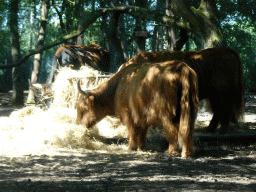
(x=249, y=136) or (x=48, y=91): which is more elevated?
(x=48, y=91)

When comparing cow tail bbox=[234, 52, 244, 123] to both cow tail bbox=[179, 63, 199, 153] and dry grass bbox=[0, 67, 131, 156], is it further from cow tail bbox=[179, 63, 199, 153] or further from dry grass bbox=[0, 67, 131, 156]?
dry grass bbox=[0, 67, 131, 156]

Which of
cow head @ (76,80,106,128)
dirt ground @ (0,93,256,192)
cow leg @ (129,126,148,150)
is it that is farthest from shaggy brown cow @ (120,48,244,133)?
cow leg @ (129,126,148,150)

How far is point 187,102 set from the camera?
5.64 m

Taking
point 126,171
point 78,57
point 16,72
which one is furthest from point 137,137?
point 16,72

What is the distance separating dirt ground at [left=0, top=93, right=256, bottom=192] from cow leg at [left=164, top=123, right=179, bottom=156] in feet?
0.81

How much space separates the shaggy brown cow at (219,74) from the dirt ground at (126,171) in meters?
1.16

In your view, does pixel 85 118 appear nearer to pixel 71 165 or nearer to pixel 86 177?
pixel 71 165

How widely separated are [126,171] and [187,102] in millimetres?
1640

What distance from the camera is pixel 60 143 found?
6.57 metres

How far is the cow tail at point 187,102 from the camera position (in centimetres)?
563

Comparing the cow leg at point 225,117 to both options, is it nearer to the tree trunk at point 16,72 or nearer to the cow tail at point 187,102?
the cow tail at point 187,102

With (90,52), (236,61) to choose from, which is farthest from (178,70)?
(90,52)

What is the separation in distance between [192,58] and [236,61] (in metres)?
0.97

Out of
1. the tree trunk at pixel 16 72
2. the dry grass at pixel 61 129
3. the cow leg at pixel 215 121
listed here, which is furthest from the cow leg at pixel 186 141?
the tree trunk at pixel 16 72
